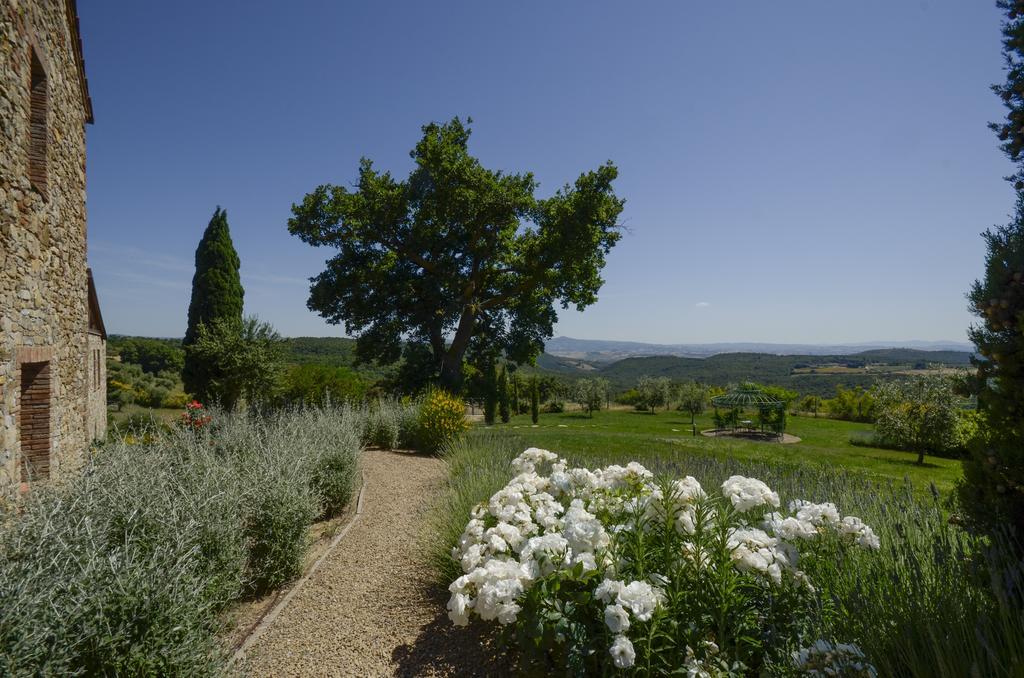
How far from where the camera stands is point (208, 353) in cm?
1213

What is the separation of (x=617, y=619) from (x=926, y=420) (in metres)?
16.0

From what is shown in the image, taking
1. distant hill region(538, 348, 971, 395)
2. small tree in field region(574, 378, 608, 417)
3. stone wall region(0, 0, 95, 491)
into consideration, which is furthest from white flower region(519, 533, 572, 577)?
distant hill region(538, 348, 971, 395)

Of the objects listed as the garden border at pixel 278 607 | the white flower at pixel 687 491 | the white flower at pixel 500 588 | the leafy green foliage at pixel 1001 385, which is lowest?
the garden border at pixel 278 607

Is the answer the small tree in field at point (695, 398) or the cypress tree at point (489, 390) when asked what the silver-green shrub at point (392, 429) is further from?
the small tree in field at point (695, 398)

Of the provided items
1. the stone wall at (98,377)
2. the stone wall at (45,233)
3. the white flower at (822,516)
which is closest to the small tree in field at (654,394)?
the stone wall at (98,377)

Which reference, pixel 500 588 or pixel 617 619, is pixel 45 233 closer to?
pixel 500 588

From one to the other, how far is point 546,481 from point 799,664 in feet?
6.61

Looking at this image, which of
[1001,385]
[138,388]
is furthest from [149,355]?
[1001,385]

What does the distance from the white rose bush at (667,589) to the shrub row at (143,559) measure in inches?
58.9

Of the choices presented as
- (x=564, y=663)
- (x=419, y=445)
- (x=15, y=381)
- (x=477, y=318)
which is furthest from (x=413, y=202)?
(x=564, y=663)

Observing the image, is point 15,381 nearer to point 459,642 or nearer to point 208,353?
point 459,642

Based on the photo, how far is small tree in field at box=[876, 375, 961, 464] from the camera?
13.4m

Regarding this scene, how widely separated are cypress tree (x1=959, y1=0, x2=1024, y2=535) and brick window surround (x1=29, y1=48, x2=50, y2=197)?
791 cm

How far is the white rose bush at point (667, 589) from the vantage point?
209cm
